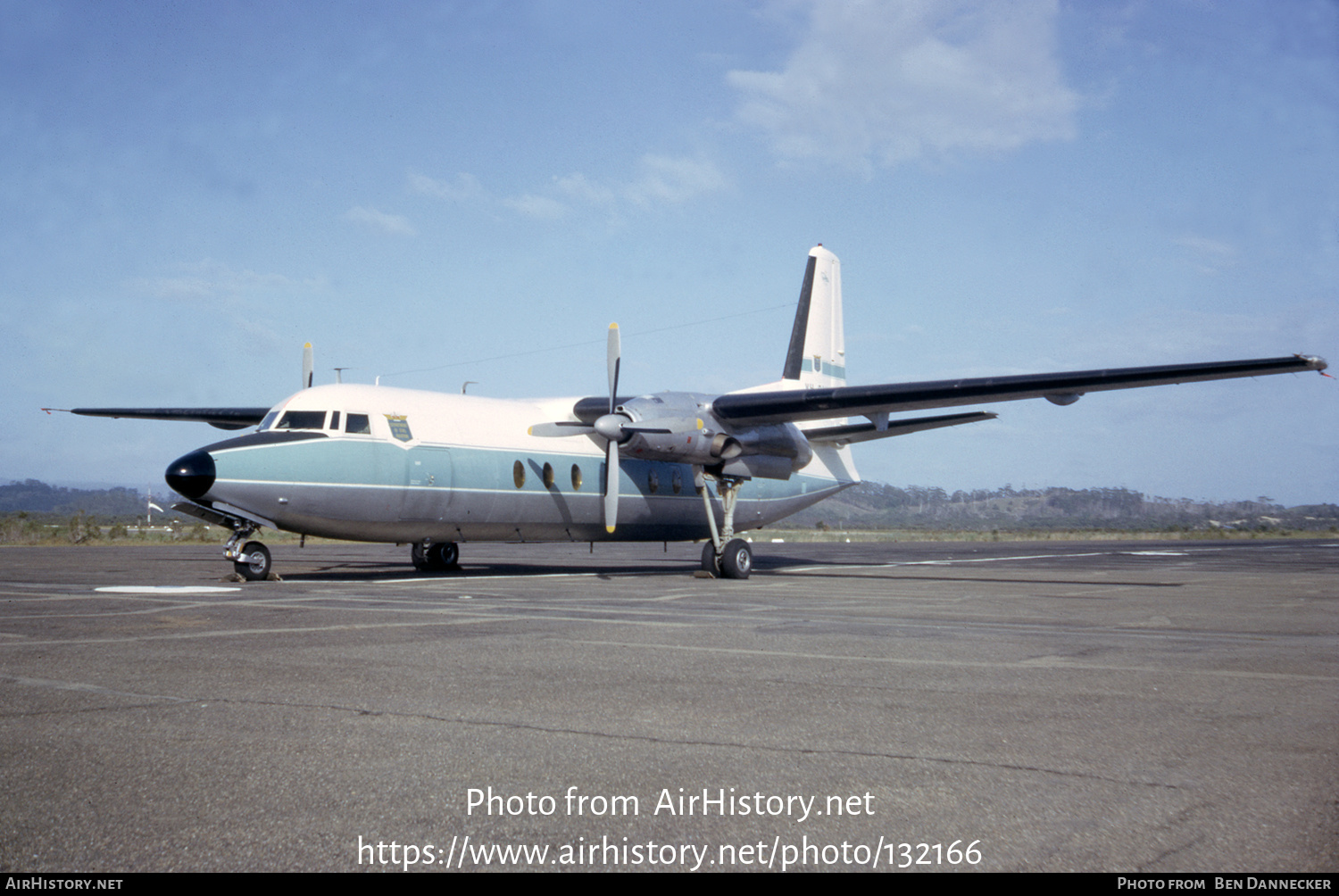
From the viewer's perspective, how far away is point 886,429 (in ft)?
77.9

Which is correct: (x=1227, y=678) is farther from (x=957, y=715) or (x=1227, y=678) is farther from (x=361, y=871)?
(x=361, y=871)

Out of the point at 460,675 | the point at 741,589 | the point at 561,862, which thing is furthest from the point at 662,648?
the point at 741,589

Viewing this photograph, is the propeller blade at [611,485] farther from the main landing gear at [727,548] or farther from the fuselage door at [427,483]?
the fuselage door at [427,483]

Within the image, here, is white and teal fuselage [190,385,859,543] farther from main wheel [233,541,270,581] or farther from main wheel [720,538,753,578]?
main wheel [720,538,753,578]

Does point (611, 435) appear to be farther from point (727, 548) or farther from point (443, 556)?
point (443, 556)

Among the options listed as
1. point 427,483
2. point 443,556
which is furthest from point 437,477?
point 443,556

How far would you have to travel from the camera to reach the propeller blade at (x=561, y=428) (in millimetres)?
22375

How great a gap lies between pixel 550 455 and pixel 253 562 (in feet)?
22.1

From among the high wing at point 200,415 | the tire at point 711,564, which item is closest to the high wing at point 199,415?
the high wing at point 200,415

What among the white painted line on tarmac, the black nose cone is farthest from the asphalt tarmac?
the black nose cone

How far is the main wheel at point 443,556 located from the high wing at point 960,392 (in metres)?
7.01

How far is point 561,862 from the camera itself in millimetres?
3684
